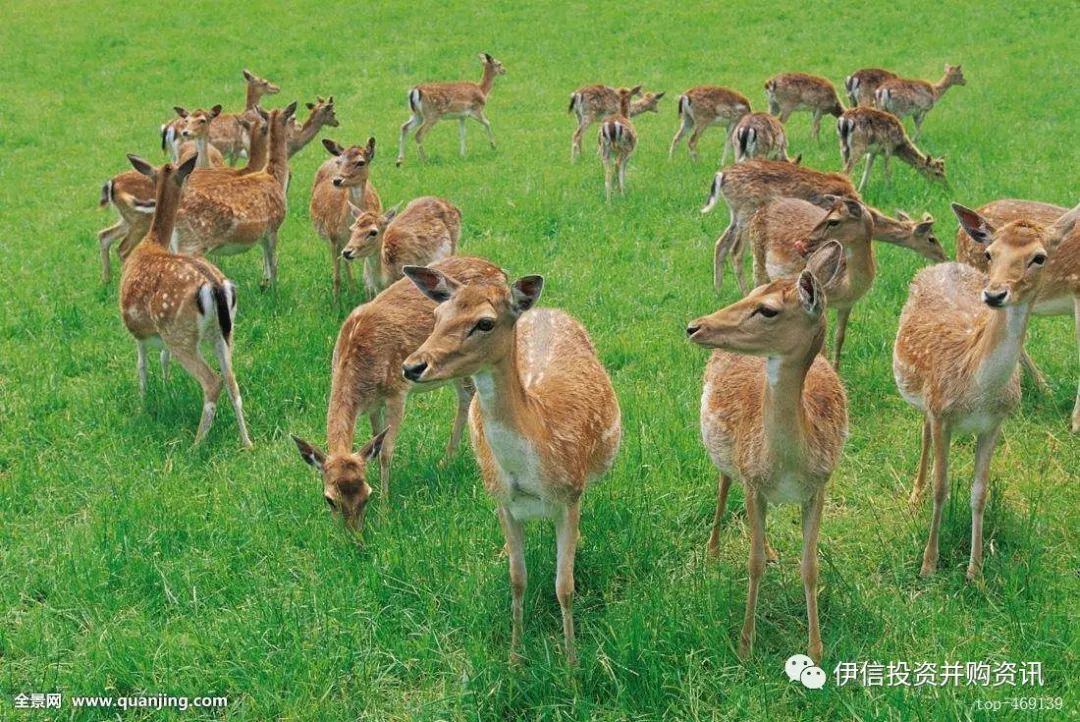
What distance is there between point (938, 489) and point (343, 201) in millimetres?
5733

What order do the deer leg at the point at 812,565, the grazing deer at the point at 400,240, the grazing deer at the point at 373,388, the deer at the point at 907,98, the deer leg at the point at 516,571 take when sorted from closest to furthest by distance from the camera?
1. the deer leg at the point at 812,565
2. the deer leg at the point at 516,571
3. the grazing deer at the point at 373,388
4. the grazing deer at the point at 400,240
5. the deer at the point at 907,98

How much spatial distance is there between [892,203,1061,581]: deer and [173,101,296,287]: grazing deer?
554 centimetres

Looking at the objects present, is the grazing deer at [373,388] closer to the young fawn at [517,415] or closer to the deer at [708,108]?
the young fawn at [517,415]

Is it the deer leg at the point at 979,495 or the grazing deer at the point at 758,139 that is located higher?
the grazing deer at the point at 758,139

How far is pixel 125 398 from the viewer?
605cm

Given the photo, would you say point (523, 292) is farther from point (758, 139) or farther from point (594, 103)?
point (594, 103)

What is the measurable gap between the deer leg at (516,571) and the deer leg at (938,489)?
168 cm

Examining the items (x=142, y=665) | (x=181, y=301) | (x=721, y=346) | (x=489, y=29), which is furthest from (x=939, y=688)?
(x=489, y=29)

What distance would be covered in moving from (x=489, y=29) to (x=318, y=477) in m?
18.8

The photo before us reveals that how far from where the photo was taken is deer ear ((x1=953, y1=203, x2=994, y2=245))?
4.19 m

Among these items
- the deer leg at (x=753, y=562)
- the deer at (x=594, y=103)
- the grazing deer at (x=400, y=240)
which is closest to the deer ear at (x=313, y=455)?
the deer leg at (x=753, y=562)

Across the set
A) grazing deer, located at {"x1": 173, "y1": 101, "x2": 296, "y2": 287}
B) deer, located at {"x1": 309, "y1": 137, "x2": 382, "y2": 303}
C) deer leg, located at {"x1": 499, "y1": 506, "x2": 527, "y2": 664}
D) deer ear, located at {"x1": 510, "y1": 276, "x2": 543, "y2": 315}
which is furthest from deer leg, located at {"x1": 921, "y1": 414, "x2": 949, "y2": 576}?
grazing deer, located at {"x1": 173, "y1": 101, "x2": 296, "y2": 287}

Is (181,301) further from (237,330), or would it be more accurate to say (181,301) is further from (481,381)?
(481,381)

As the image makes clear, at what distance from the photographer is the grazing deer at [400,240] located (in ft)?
23.3
